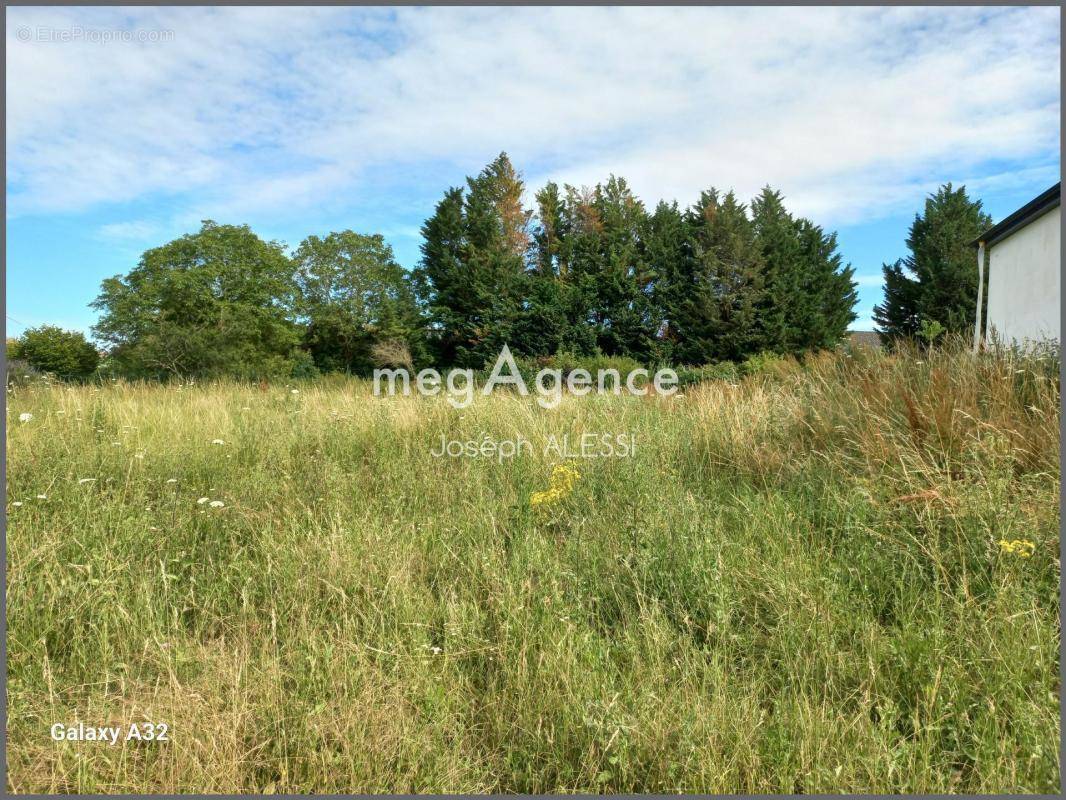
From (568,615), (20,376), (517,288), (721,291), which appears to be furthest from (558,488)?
(721,291)

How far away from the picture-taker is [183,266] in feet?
93.2

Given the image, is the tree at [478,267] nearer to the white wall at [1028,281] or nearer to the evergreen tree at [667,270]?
the evergreen tree at [667,270]

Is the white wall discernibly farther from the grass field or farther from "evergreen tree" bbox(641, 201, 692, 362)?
"evergreen tree" bbox(641, 201, 692, 362)

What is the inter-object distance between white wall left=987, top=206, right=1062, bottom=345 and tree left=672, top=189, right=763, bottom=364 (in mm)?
11751

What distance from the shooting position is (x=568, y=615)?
2457mm

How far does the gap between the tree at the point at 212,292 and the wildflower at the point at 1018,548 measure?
913 inches

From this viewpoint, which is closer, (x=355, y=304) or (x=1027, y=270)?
(x=1027, y=270)

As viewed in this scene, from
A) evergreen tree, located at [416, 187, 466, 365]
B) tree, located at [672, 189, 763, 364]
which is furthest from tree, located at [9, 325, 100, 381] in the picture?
tree, located at [672, 189, 763, 364]

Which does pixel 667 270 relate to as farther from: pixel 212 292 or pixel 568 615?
pixel 568 615

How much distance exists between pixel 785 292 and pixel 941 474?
23.1 meters

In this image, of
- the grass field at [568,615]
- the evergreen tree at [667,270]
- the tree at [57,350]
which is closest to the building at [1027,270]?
the grass field at [568,615]

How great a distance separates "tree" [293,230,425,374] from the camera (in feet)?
84.2

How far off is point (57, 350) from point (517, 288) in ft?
64.1

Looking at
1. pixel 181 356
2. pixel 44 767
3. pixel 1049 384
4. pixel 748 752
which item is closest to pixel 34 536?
pixel 44 767
